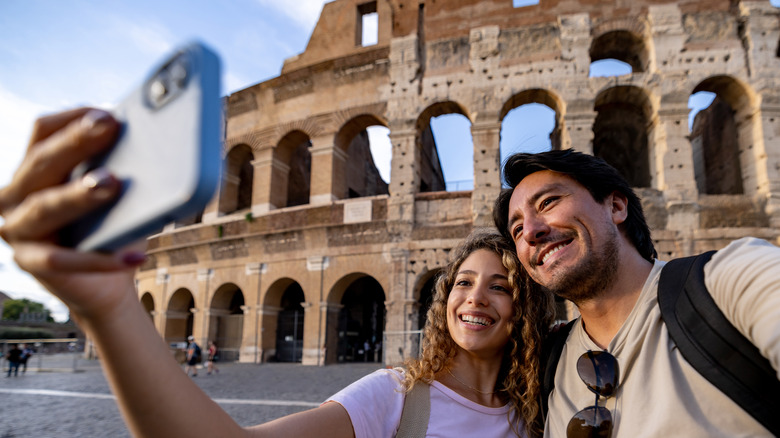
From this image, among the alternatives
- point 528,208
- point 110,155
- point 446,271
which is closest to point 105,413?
point 446,271

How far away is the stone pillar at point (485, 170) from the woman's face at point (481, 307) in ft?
29.8

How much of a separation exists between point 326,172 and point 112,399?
7.35 meters

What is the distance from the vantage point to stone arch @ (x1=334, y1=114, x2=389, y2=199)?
43.0ft

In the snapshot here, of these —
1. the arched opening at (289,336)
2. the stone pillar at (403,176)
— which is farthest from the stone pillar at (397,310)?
the arched opening at (289,336)

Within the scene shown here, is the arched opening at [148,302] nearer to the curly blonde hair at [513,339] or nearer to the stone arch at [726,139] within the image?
the curly blonde hair at [513,339]

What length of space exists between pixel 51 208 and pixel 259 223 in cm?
1330

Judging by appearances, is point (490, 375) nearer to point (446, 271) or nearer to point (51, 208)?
point (446, 271)

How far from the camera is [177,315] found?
15391mm

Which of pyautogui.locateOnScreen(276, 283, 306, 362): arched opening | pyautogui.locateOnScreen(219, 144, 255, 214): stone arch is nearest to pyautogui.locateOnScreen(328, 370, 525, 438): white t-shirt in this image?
pyautogui.locateOnScreen(276, 283, 306, 362): arched opening

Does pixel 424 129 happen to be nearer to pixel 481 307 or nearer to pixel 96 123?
pixel 481 307

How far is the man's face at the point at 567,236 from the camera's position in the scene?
5.45 ft

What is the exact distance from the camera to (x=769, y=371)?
43.4 inches

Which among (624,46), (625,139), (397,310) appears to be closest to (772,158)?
(624,46)

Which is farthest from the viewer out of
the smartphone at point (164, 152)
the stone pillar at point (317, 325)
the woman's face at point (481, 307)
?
the stone pillar at point (317, 325)
